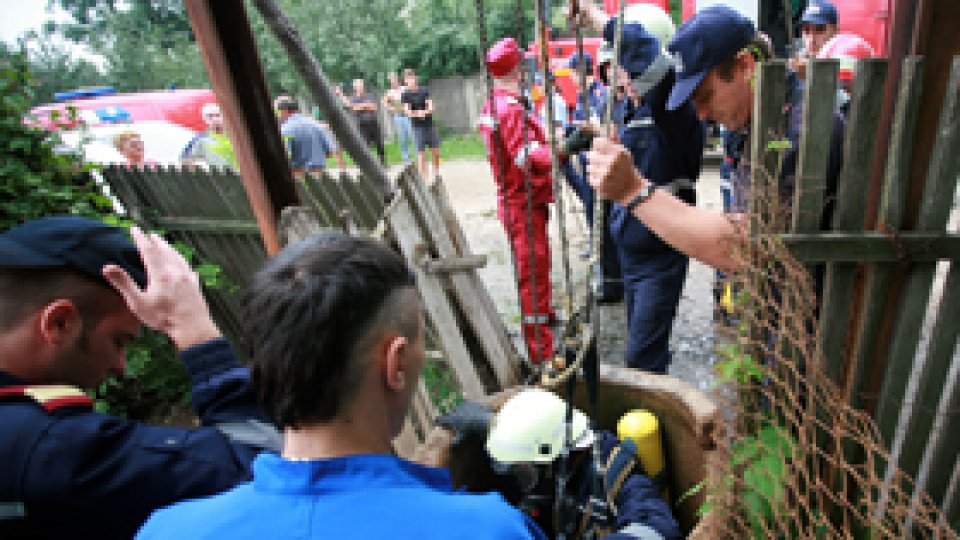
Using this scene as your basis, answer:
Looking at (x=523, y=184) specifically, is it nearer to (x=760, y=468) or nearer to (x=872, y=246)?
(x=872, y=246)

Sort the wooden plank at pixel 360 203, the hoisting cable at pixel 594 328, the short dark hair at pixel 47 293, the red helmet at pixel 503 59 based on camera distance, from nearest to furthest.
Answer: the short dark hair at pixel 47 293 → the hoisting cable at pixel 594 328 → the wooden plank at pixel 360 203 → the red helmet at pixel 503 59

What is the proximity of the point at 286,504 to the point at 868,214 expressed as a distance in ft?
6.02

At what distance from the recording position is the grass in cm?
1530

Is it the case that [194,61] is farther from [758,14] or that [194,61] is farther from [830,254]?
[830,254]

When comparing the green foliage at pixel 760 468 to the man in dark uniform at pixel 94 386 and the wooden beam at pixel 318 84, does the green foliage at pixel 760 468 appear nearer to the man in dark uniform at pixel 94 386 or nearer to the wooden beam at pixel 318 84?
the man in dark uniform at pixel 94 386

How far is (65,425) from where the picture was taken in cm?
111

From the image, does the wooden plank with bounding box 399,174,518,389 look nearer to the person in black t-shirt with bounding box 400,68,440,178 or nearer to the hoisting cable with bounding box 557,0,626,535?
the hoisting cable with bounding box 557,0,626,535

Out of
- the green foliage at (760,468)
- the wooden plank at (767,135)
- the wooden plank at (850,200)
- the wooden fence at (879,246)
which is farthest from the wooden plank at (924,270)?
the green foliage at (760,468)

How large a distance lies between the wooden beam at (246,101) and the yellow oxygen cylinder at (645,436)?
5.79ft

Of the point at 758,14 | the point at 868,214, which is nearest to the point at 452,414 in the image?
the point at 868,214

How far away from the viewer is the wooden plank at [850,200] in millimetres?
1475

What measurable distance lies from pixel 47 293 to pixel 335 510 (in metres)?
1.06

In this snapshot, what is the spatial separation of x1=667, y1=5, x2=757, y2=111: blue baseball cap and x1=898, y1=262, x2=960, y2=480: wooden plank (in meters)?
1.07

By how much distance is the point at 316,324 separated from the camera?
87cm
